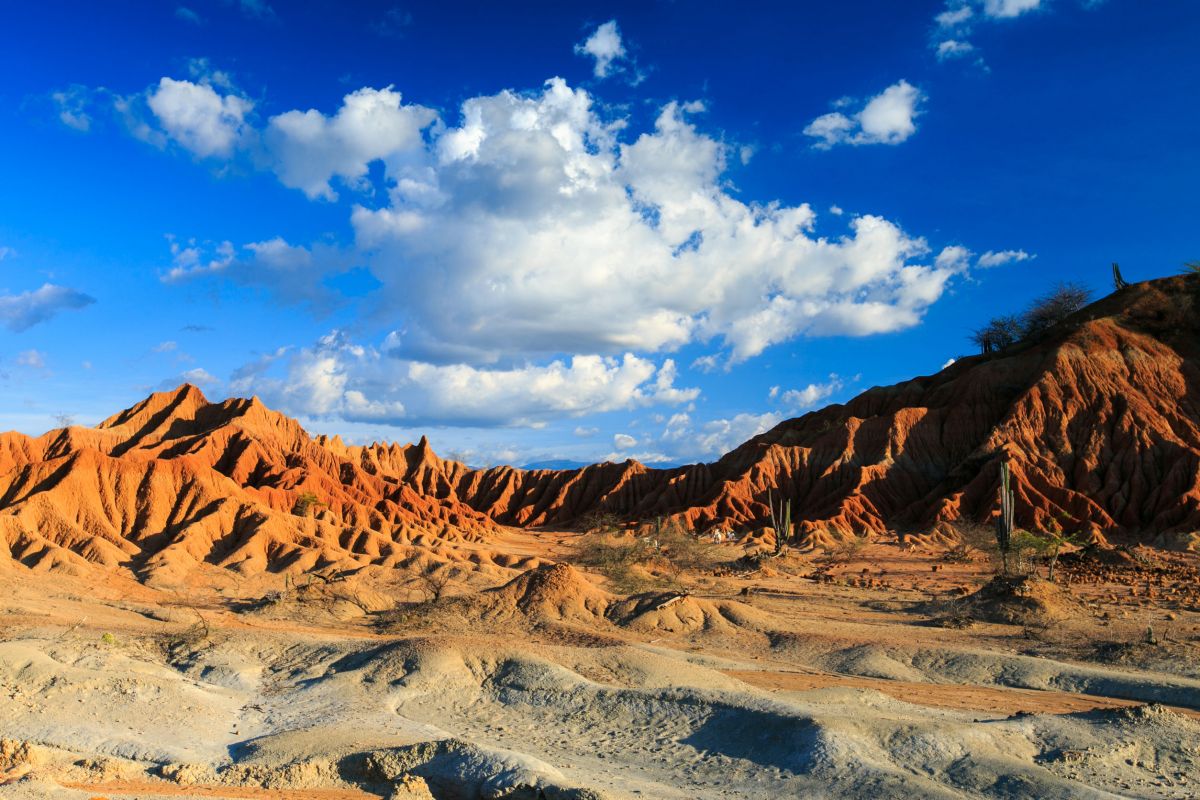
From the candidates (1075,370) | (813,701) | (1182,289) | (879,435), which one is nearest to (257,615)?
(813,701)

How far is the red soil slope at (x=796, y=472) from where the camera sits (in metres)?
43.0

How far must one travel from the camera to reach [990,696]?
18.4m

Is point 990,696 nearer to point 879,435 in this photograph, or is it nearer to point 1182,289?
point 879,435

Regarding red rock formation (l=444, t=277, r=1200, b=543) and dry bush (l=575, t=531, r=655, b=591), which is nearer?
dry bush (l=575, t=531, r=655, b=591)

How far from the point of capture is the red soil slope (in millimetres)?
43031

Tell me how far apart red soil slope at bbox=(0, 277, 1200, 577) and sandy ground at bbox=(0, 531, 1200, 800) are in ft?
46.6

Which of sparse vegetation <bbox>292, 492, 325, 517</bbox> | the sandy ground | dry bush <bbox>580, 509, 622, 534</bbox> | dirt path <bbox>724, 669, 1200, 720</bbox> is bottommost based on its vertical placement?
dirt path <bbox>724, 669, 1200, 720</bbox>

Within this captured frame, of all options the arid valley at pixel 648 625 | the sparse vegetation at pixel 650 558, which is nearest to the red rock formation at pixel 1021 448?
the arid valley at pixel 648 625

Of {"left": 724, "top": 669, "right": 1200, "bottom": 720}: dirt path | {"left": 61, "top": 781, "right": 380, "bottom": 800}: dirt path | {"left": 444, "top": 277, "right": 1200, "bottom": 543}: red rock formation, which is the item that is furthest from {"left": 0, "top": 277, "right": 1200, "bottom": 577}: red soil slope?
{"left": 61, "top": 781, "right": 380, "bottom": 800}: dirt path

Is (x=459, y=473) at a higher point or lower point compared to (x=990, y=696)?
higher

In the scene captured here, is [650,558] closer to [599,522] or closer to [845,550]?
[845,550]

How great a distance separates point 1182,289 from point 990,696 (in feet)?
225

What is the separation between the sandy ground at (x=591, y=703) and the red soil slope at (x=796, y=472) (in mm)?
14207

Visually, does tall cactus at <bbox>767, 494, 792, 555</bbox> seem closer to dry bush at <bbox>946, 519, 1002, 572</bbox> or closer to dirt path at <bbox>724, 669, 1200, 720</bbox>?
dry bush at <bbox>946, 519, 1002, 572</bbox>
